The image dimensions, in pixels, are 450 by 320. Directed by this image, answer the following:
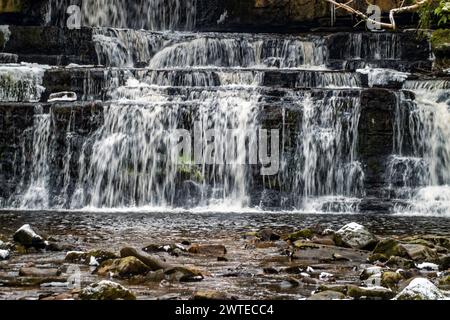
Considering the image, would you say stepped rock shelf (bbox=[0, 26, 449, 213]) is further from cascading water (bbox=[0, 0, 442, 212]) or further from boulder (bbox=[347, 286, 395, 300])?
boulder (bbox=[347, 286, 395, 300])

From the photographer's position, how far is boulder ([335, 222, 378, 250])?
13.5 metres

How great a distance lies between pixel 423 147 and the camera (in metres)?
23.8

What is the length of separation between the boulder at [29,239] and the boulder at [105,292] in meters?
4.85

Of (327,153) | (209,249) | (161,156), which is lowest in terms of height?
(209,249)

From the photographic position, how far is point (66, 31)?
29.2 meters

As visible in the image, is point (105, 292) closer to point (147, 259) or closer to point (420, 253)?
point (147, 259)

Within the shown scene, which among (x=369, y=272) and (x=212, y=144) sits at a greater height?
(x=212, y=144)

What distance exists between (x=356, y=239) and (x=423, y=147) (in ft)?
36.1

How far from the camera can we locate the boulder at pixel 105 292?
8.59 m

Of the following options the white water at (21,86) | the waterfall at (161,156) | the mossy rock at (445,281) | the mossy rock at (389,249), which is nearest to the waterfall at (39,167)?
the waterfall at (161,156)

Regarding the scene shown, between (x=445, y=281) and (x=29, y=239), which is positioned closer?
(x=445, y=281)

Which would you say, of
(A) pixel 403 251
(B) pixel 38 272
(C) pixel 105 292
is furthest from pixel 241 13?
(C) pixel 105 292
